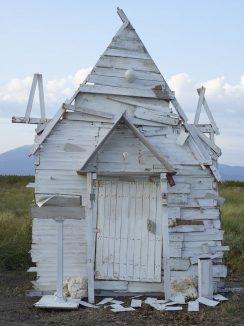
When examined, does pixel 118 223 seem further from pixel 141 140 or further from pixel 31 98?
pixel 31 98

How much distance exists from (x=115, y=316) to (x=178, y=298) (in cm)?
150

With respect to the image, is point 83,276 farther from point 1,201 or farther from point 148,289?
point 1,201

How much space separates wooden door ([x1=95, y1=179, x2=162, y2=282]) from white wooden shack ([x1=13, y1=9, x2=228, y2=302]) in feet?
0.06

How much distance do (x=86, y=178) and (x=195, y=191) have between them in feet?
6.34

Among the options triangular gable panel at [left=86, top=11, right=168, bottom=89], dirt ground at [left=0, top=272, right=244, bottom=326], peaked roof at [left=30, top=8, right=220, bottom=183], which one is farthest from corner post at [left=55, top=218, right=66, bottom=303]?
triangular gable panel at [left=86, top=11, right=168, bottom=89]

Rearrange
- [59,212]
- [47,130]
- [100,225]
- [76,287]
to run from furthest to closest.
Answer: [100,225], [47,130], [76,287], [59,212]

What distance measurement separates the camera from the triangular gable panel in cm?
1022

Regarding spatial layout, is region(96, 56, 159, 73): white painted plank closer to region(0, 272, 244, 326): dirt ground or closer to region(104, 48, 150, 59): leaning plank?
region(104, 48, 150, 59): leaning plank

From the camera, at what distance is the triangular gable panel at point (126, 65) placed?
10.2m

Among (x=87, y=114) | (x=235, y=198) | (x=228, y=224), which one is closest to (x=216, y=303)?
(x=87, y=114)

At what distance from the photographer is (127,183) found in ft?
33.2

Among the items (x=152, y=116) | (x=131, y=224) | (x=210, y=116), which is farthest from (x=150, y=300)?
(x=210, y=116)

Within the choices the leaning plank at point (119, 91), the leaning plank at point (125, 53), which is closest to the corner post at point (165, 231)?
the leaning plank at point (119, 91)

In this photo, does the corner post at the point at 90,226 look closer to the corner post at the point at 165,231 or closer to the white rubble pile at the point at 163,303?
the white rubble pile at the point at 163,303
